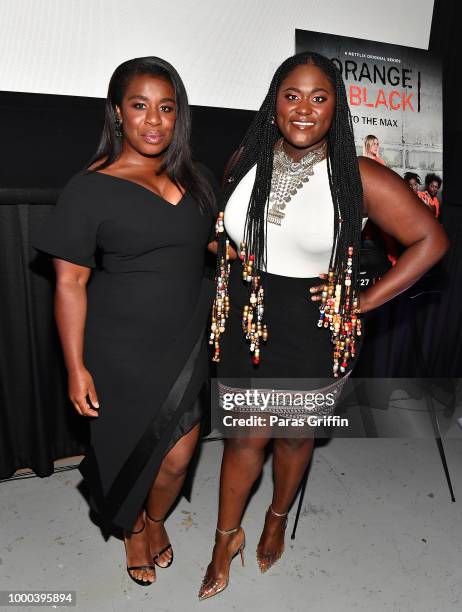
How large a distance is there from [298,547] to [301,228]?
3.99ft

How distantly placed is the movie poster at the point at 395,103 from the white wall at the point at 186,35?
165mm

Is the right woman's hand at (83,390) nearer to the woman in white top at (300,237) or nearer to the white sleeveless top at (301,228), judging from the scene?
the woman in white top at (300,237)

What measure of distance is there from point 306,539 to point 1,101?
2.08 m

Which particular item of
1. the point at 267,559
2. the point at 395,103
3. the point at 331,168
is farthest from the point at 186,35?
the point at 267,559

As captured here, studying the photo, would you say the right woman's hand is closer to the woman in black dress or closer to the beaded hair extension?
the woman in black dress

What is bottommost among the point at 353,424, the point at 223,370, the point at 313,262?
the point at 353,424

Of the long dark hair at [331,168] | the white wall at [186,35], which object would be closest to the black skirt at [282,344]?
the long dark hair at [331,168]

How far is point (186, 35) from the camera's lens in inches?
84.7

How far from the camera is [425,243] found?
140 cm

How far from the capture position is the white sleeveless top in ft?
4.34

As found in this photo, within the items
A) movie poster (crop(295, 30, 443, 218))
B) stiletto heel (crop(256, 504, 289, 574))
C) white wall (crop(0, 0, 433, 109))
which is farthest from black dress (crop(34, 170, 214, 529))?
movie poster (crop(295, 30, 443, 218))

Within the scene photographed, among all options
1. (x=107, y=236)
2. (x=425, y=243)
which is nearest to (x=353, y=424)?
(x=425, y=243)

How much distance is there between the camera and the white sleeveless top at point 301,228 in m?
1.32

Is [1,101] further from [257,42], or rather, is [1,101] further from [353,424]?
[353,424]
